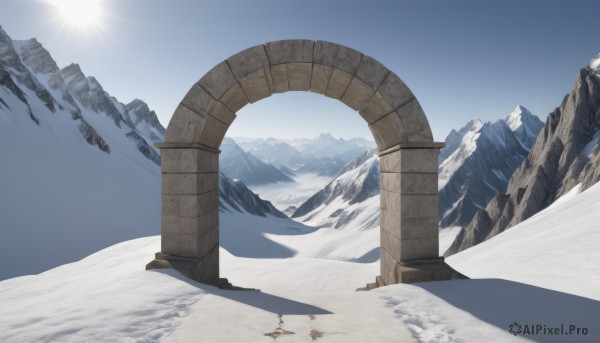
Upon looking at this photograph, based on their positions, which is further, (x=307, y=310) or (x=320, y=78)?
(x=320, y=78)

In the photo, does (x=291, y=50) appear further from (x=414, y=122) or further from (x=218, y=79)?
(x=414, y=122)

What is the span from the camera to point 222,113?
25.5ft

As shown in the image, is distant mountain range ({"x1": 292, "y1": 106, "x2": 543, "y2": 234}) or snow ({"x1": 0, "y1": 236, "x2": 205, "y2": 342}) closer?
snow ({"x1": 0, "y1": 236, "x2": 205, "y2": 342})

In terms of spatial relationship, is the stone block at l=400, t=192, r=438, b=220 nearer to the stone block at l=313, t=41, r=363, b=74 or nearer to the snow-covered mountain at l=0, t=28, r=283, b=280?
the stone block at l=313, t=41, r=363, b=74

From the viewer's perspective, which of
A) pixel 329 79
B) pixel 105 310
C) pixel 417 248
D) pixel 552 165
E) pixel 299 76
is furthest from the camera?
pixel 552 165

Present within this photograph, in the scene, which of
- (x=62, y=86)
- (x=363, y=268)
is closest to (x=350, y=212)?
(x=62, y=86)

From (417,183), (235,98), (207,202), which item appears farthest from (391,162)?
(207,202)

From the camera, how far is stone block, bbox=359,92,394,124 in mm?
7047

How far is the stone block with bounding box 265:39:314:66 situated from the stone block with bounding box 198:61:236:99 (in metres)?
0.99

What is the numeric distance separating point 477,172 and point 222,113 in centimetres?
17249

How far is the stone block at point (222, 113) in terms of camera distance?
729 centimetres

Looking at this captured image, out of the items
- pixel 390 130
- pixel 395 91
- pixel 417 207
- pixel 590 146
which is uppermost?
pixel 590 146

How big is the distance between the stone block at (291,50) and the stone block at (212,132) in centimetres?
201

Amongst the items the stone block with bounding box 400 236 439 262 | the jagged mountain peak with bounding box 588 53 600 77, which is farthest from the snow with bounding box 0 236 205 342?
the jagged mountain peak with bounding box 588 53 600 77
